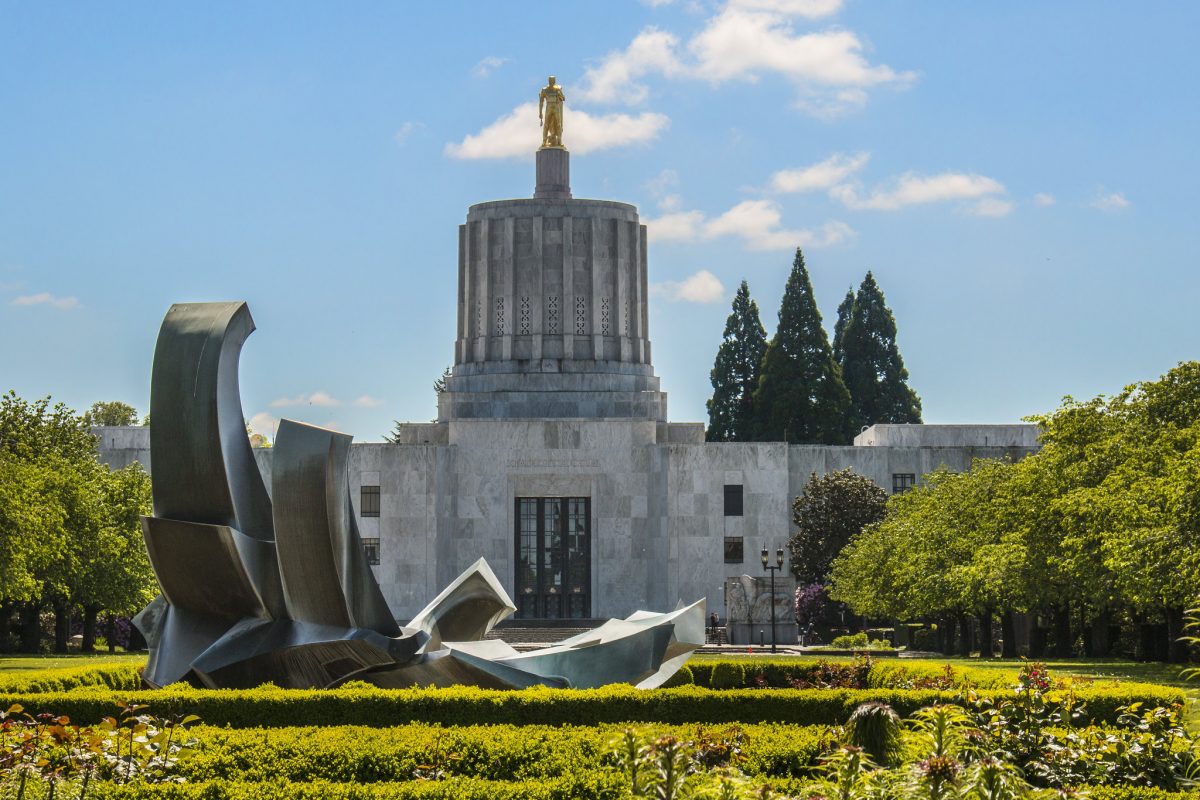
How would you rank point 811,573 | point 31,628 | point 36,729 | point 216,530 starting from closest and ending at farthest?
point 36,729
point 216,530
point 31,628
point 811,573

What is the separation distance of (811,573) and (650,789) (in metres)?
49.8

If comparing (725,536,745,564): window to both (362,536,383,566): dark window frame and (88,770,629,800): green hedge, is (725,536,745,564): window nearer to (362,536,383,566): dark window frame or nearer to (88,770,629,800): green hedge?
(362,536,383,566): dark window frame

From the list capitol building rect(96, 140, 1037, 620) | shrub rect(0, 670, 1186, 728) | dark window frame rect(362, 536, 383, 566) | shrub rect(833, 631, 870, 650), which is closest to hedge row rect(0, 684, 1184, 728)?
shrub rect(0, 670, 1186, 728)

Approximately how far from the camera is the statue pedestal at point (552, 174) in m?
62.7

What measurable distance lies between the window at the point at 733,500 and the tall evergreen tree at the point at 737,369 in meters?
16.7

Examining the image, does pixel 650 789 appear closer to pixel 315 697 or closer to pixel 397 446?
pixel 315 697

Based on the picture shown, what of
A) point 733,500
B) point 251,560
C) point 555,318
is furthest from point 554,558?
point 251,560

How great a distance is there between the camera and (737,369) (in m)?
78.4

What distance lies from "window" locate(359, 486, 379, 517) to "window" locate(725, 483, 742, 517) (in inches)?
477

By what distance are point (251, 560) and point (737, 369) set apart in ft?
193

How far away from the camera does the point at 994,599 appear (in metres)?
39.4

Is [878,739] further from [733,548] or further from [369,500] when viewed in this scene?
[369,500]

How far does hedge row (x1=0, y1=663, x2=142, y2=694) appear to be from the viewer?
20.4 meters

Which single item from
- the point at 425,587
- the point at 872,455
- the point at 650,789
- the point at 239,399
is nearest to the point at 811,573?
the point at 872,455
